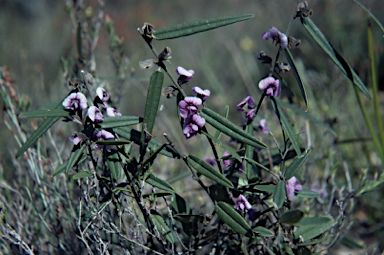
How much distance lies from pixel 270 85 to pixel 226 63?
4.60 m

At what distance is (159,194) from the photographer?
1000mm

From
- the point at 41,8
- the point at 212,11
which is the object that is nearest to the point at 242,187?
the point at 212,11

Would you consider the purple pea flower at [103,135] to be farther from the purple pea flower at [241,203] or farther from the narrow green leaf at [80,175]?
the purple pea flower at [241,203]

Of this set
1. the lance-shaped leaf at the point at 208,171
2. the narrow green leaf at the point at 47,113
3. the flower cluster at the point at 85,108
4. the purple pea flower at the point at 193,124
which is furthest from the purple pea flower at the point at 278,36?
the narrow green leaf at the point at 47,113

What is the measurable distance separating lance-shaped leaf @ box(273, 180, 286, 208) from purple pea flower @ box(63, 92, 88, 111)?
0.59 m

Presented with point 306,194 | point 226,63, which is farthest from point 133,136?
point 226,63

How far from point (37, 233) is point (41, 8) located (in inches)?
398

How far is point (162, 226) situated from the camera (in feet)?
3.51

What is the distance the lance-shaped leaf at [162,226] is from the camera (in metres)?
1.05

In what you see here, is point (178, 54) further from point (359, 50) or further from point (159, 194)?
point (159, 194)

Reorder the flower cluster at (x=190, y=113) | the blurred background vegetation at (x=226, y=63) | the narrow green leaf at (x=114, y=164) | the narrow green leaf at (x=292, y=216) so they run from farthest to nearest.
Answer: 1. the blurred background vegetation at (x=226, y=63)
2. the narrow green leaf at (x=114, y=164)
3. the flower cluster at (x=190, y=113)
4. the narrow green leaf at (x=292, y=216)

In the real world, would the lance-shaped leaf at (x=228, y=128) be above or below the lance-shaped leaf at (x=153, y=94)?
below

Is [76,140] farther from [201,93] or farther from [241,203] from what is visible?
[241,203]

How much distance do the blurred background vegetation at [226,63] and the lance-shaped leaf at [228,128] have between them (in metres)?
0.29
